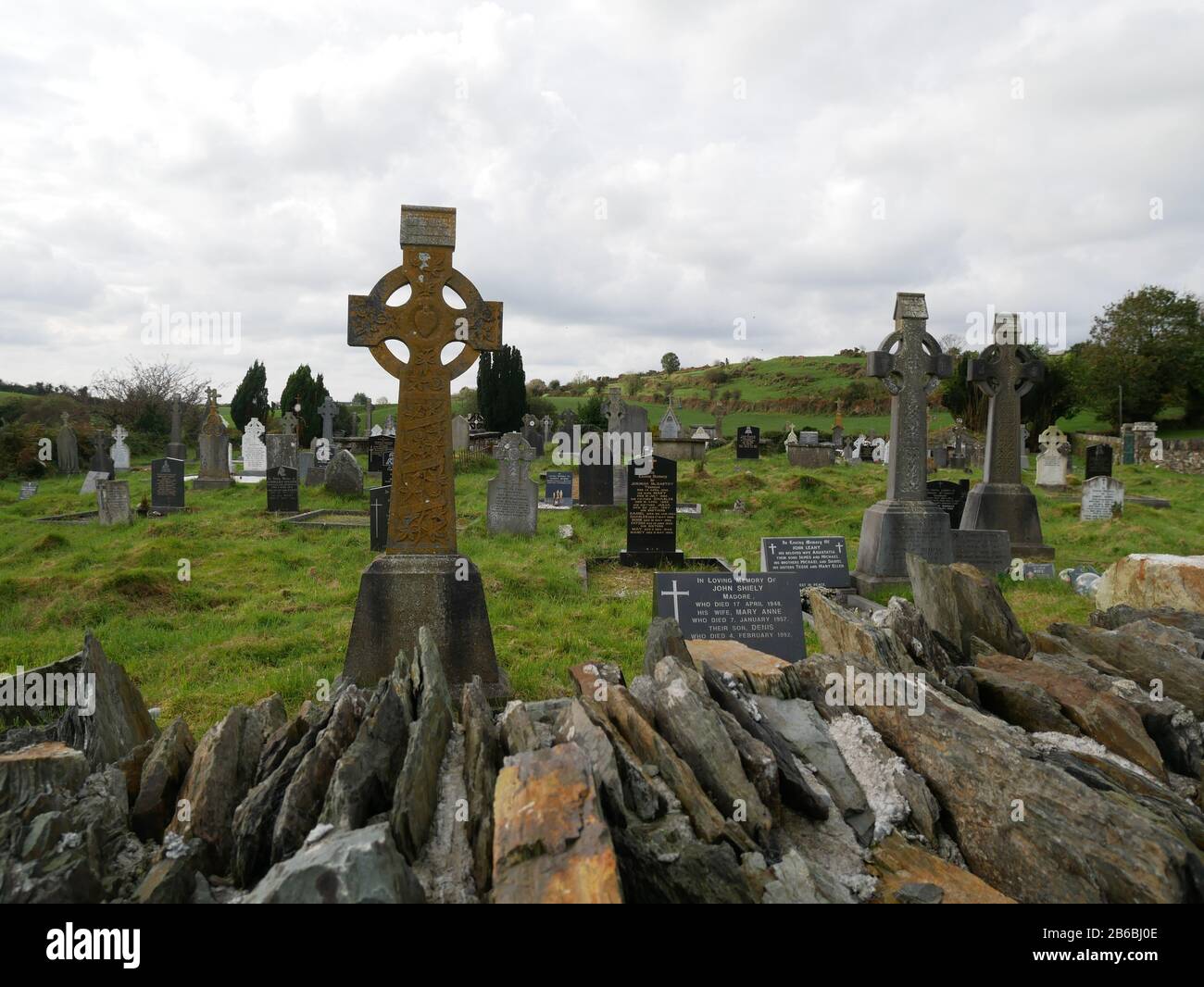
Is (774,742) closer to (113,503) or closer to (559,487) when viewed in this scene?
(559,487)

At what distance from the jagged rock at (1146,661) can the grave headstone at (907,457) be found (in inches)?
229

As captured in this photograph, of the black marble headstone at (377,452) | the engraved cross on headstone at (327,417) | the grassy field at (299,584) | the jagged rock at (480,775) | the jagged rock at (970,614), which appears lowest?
the grassy field at (299,584)

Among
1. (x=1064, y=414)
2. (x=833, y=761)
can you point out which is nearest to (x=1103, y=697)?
(x=833, y=761)

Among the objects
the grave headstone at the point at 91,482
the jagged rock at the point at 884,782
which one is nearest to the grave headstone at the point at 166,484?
the grave headstone at the point at 91,482

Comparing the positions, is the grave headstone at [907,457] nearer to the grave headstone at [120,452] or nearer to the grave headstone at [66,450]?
the grave headstone at [66,450]

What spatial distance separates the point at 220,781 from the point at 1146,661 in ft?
15.6

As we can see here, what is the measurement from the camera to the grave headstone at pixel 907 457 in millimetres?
10266

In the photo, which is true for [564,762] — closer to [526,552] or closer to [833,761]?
[833,761]

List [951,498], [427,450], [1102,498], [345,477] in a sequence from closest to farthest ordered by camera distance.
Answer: [427,450] → [951,498] → [1102,498] → [345,477]

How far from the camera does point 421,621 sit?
17.8 ft

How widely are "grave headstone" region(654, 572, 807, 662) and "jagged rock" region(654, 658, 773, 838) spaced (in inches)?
130

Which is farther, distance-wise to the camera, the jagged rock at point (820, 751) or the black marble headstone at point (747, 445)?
the black marble headstone at point (747, 445)

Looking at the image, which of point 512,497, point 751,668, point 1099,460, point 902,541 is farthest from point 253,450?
point 1099,460

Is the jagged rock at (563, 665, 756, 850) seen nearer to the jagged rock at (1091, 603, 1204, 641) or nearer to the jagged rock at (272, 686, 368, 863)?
the jagged rock at (272, 686, 368, 863)
